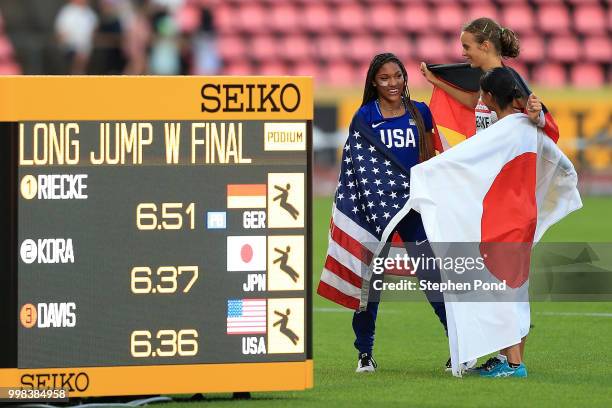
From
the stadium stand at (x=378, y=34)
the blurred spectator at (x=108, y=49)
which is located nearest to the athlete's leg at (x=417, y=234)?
the blurred spectator at (x=108, y=49)

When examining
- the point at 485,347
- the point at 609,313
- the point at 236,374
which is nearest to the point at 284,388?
the point at 236,374

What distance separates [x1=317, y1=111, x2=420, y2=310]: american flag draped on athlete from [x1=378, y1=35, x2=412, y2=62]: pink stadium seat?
56.2ft

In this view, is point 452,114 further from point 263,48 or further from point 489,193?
point 263,48

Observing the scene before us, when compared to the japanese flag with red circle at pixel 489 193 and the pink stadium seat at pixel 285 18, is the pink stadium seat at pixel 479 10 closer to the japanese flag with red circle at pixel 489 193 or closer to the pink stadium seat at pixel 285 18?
the pink stadium seat at pixel 285 18

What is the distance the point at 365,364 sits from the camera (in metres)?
7.34

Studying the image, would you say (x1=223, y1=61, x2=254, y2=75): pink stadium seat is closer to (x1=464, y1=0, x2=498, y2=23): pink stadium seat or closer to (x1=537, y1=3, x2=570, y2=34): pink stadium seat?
(x1=464, y1=0, x2=498, y2=23): pink stadium seat

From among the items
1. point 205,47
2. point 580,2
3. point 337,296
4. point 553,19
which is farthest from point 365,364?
point 580,2

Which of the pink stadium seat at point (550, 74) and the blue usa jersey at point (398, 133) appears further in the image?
the pink stadium seat at point (550, 74)

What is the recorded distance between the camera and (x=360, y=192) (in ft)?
24.3

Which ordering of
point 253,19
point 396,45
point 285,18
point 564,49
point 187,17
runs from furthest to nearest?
point 187,17, point 253,19, point 285,18, point 396,45, point 564,49

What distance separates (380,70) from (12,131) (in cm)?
231

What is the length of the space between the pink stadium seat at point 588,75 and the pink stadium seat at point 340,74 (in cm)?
378

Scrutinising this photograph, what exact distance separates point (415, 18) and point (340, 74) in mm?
1749

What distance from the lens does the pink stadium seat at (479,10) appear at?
2452cm
